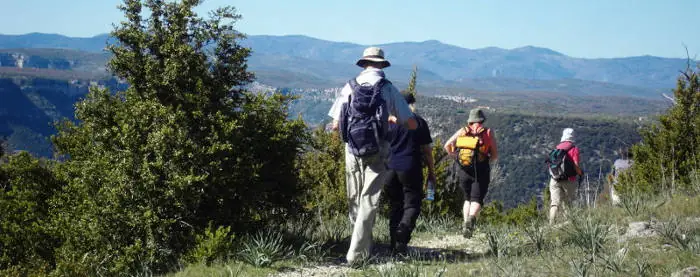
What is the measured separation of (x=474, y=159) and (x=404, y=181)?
65.8 inches

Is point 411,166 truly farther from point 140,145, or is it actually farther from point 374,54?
point 140,145

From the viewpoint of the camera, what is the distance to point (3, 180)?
9547 millimetres

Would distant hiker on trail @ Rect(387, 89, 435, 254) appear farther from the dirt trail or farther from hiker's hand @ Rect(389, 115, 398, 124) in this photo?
hiker's hand @ Rect(389, 115, 398, 124)

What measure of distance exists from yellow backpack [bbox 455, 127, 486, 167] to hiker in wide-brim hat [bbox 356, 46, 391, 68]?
2172 millimetres

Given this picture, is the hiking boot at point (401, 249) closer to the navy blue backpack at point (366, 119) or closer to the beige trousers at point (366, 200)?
the beige trousers at point (366, 200)

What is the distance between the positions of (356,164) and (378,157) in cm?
25

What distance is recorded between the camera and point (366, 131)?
197 inches

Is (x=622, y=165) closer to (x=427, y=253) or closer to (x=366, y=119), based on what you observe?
(x=427, y=253)

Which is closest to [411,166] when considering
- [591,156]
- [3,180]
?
[3,180]

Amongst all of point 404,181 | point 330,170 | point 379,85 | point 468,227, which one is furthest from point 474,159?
point 330,170

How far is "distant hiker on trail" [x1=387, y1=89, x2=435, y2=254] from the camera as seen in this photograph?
19.3 ft

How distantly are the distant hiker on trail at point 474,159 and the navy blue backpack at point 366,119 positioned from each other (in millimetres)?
2407

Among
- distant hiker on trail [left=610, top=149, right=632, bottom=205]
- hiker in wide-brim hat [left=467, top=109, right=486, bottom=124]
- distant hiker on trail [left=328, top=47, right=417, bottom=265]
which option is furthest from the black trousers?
distant hiker on trail [left=610, top=149, right=632, bottom=205]

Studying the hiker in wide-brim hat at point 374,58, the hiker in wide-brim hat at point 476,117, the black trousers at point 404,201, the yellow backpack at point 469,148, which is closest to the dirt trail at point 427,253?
the black trousers at point 404,201
